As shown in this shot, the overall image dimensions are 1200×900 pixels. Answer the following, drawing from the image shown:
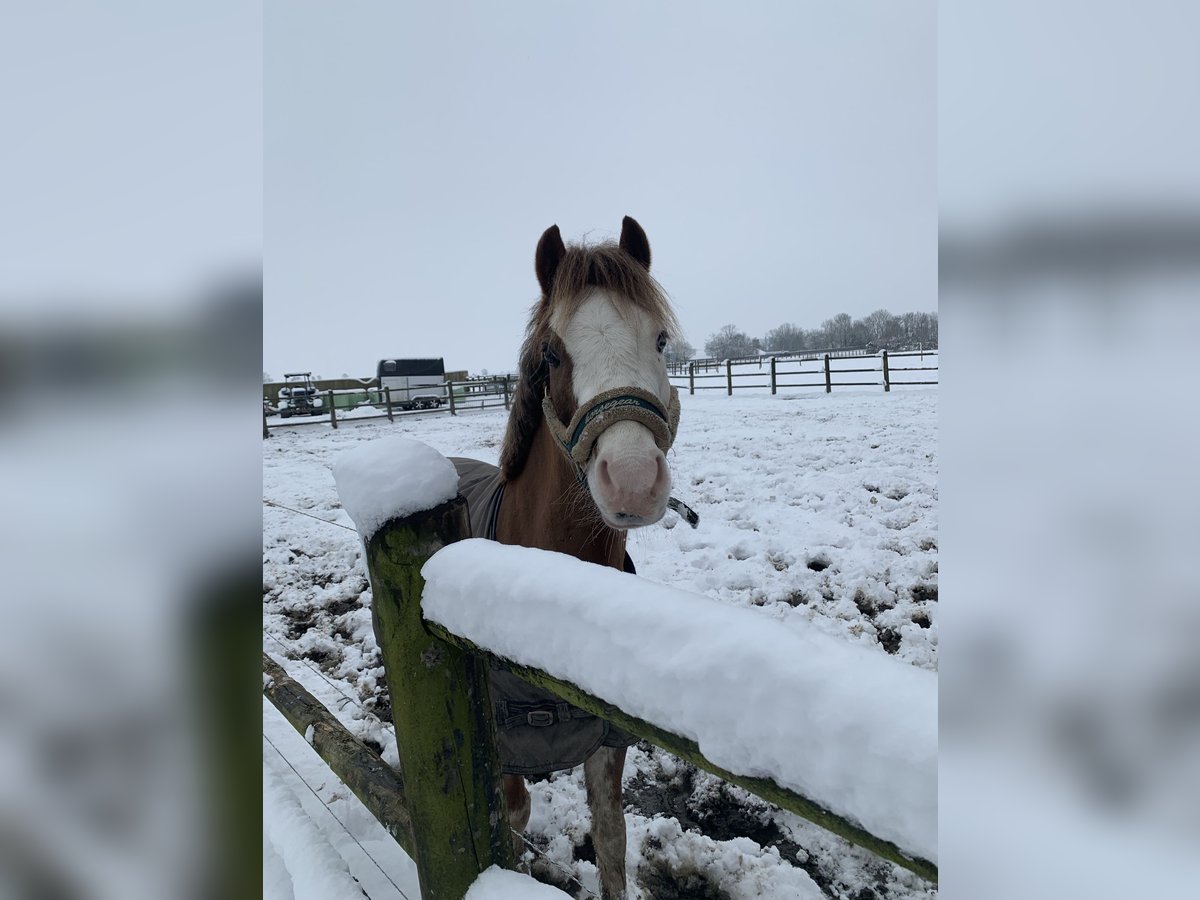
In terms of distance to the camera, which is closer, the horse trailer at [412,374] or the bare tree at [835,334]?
the bare tree at [835,334]

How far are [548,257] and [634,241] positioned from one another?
35cm

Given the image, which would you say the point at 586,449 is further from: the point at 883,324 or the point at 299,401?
the point at 299,401

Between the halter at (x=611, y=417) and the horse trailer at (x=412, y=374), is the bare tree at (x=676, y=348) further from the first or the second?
the horse trailer at (x=412, y=374)

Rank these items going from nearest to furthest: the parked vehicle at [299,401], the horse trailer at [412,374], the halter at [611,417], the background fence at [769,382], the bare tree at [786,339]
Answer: the halter at [611,417], the background fence at [769,382], the parked vehicle at [299,401], the horse trailer at [412,374], the bare tree at [786,339]

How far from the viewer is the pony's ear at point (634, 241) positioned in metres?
2.09

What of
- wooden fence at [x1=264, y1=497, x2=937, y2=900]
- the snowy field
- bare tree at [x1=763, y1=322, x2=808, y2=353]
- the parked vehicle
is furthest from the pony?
bare tree at [x1=763, y1=322, x2=808, y2=353]

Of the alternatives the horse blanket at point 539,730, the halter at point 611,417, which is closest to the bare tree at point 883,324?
the halter at point 611,417

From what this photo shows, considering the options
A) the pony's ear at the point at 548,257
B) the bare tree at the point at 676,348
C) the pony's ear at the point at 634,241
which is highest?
the pony's ear at the point at 634,241

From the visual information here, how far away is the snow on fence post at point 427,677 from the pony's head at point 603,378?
50 centimetres

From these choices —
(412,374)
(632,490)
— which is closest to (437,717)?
(632,490)

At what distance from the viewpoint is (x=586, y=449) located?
1.52 meters
